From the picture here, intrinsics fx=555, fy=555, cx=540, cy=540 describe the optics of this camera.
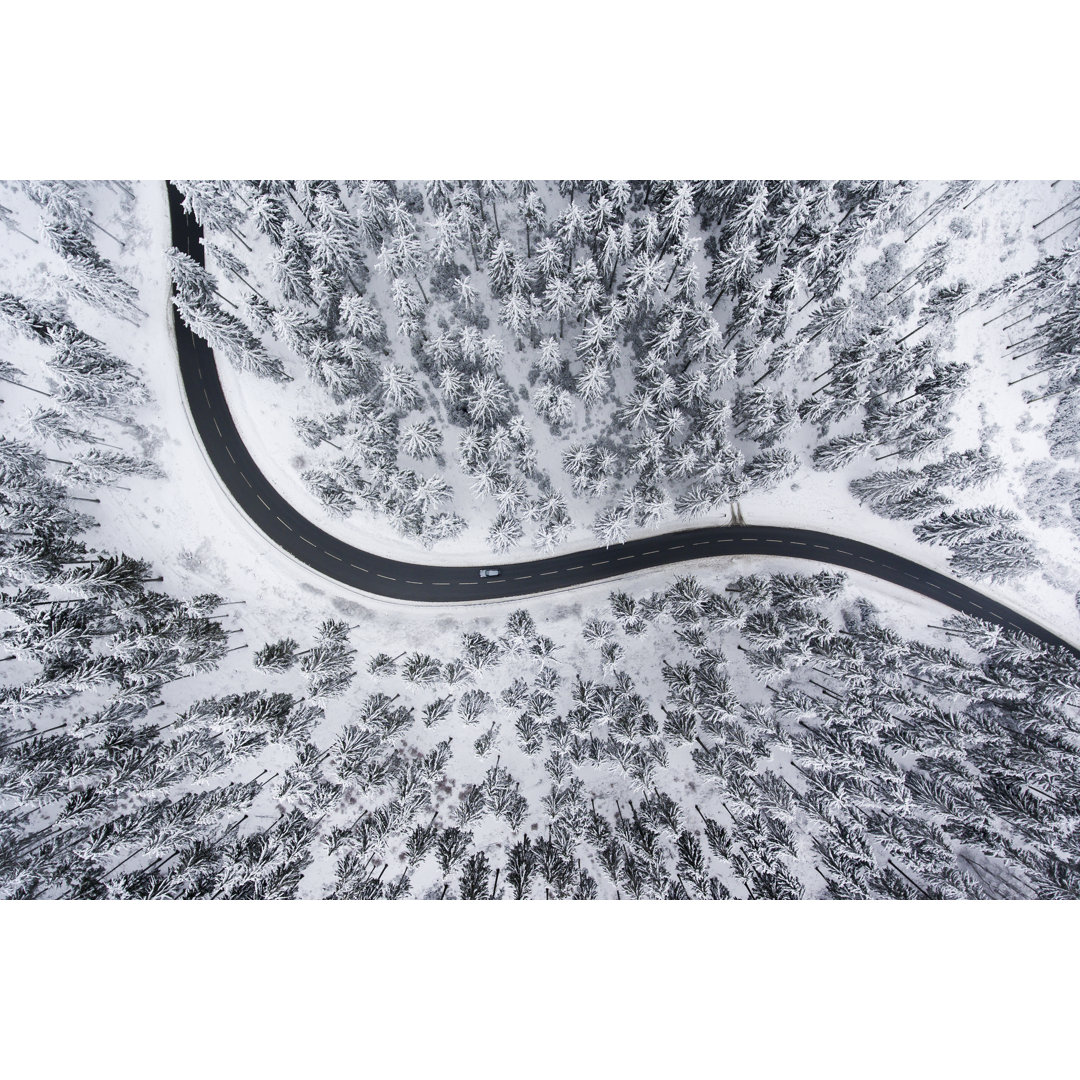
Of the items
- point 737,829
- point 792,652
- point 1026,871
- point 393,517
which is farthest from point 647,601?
point 1026,871

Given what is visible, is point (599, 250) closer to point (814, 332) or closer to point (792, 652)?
point (814, 332)

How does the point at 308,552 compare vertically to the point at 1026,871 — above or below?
above

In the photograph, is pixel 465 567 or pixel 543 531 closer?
pixel 543 531

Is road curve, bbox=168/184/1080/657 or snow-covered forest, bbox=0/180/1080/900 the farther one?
road curve, bbox=168/184/1080/657

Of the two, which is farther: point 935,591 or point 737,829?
point 935,591

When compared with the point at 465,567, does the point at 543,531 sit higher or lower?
higher
